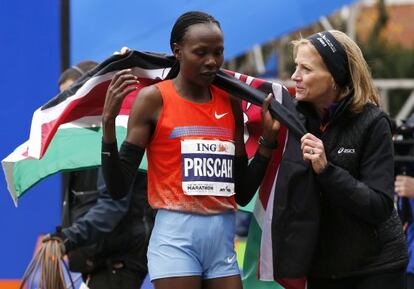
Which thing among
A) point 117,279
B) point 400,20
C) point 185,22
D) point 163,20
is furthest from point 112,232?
point 400,20

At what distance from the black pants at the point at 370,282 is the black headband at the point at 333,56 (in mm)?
863

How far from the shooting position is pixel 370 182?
157 inches

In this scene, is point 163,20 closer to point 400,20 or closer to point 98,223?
point 98,223

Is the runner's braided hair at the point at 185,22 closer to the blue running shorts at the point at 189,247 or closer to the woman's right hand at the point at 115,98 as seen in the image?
the woman's right hand at the point at 115,98

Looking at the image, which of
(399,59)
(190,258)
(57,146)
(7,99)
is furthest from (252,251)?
(399,59)

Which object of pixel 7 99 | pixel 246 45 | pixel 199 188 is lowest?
pixel 199 188

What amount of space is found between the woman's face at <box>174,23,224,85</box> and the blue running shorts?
0.59 metres

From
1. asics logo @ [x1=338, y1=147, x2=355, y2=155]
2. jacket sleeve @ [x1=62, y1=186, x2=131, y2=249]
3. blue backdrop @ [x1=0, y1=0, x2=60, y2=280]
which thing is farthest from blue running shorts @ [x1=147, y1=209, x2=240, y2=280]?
blue backdrop @ [x1=0, y1=0, x2=60, y2=280]

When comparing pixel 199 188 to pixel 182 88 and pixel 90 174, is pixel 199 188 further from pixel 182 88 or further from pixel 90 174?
pixel 90 174

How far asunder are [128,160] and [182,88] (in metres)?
0.38

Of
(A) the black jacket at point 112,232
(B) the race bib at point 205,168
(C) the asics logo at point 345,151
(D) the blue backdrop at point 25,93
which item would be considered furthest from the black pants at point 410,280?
(D) the blue backdrop at point 25,93

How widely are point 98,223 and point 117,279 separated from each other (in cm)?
34

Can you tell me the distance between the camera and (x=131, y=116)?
3.99 meters

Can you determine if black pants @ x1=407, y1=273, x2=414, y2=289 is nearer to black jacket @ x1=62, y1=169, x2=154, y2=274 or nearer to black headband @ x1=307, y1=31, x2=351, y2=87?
black jacket @ x1=62, y1=169, x2=154, y2=274
